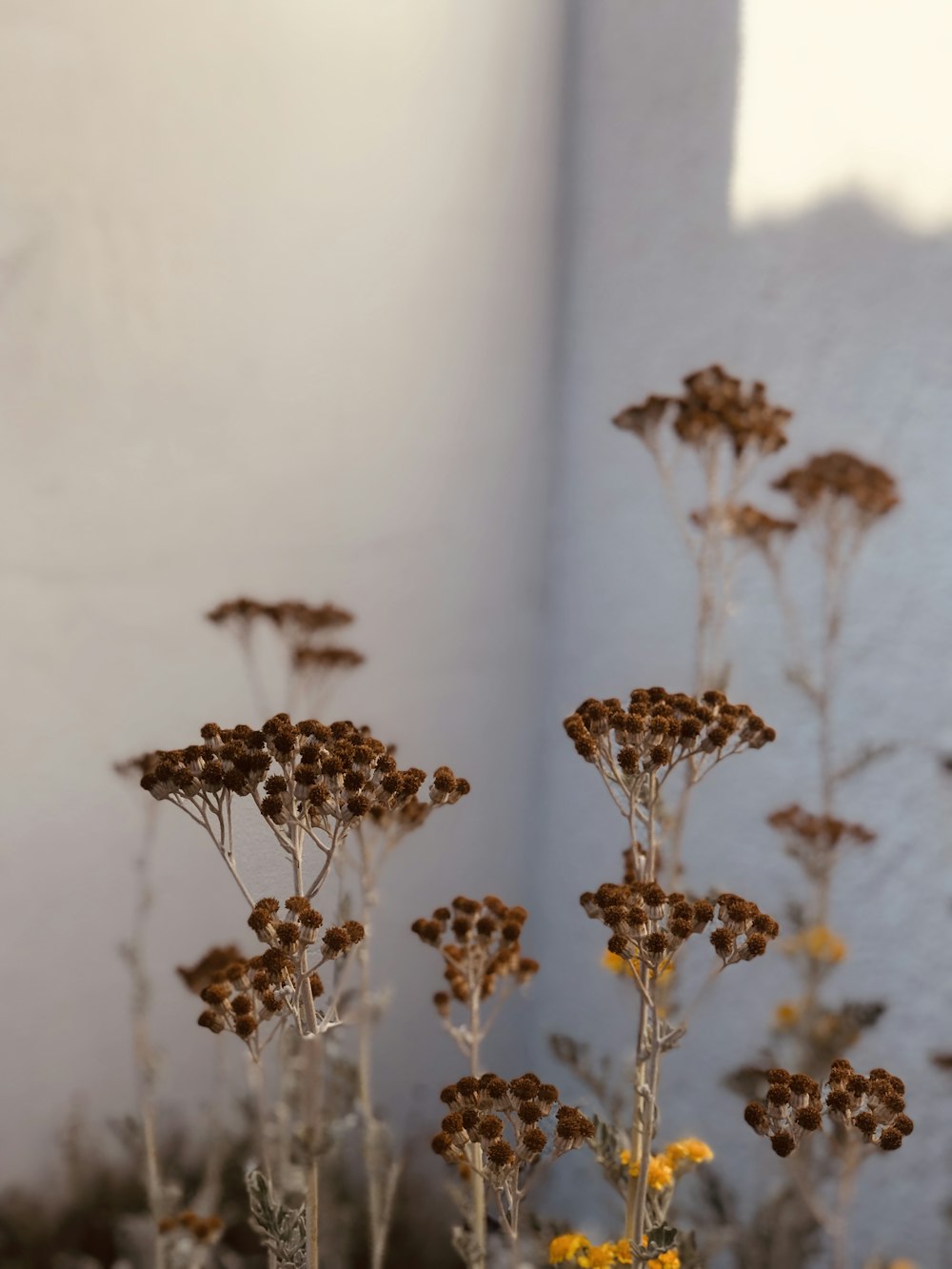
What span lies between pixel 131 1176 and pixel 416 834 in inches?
29.5

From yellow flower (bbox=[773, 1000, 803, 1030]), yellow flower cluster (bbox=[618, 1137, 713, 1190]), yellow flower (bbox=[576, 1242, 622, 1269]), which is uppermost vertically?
yellow flower (bbox=[773, 1000, 803, 1030])

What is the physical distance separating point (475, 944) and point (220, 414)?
1013mm

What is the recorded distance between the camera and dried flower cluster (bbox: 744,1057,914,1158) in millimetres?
848

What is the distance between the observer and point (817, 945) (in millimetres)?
1750

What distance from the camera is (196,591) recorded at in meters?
1.79

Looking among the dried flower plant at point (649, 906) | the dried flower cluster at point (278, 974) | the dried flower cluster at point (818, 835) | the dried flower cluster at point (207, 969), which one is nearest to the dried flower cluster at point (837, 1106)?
the dried flower plant at point (649, 906)

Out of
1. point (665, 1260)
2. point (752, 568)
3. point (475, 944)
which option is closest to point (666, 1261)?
point (665, 1260)

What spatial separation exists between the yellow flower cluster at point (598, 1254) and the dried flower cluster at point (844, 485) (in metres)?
1.03

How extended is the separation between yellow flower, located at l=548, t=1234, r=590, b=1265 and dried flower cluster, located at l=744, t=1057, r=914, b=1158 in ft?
0.87

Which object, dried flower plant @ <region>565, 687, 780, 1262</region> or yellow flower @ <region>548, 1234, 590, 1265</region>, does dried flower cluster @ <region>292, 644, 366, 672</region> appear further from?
yellow flower @ <region>548, 1234, 590, 1265</region>

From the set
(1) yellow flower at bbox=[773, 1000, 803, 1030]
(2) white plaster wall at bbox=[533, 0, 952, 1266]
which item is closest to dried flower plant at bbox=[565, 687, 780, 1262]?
(1) yellow flower at bbox=[773, 1000, 803, 1030]

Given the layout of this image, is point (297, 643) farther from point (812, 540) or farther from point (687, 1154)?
point (812, 540)

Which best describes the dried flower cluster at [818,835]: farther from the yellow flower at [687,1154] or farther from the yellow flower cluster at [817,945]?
the yellow flower at [687,1154]

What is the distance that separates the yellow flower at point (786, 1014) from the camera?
1.87 meters
